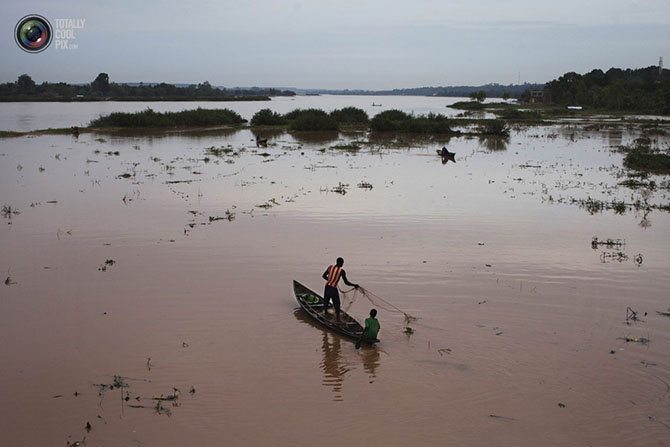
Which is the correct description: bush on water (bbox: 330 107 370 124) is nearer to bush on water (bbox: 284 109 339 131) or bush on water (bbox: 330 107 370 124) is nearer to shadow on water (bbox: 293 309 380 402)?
bush on water (bbox: 284 109 339 131)

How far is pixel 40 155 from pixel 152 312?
971 inches

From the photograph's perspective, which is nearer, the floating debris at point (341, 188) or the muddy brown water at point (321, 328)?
the muddy brown water at point (321, 328)

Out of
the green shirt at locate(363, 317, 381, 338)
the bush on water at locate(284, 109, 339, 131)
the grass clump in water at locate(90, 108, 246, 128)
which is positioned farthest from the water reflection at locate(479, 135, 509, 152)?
the green shirt at locate(363, 317, 381, 338)

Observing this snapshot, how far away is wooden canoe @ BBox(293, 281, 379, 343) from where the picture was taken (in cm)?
912

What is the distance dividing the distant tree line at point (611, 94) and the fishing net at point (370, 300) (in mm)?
72218

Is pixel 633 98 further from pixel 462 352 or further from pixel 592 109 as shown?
pixel 462 352

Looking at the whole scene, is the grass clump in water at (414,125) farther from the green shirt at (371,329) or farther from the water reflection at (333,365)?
the green shirt at (371,329)

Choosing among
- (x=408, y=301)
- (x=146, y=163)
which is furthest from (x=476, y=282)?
(x=146, y=163)

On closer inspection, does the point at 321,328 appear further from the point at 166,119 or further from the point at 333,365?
the point at 166,119

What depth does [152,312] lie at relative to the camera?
32.9ft

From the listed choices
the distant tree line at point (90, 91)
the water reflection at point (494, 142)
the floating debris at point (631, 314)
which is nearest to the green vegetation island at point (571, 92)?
the distant tree line at point (90, 91)

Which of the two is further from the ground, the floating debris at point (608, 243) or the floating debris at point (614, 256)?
the floating debris at point (608, 243)

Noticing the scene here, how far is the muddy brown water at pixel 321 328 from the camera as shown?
6902mm

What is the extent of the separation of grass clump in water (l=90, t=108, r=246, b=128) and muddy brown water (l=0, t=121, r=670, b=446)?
30.2m
